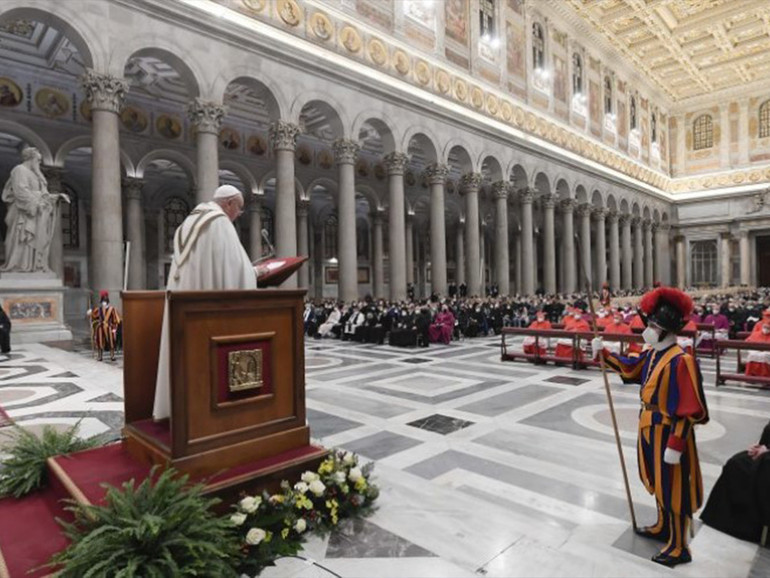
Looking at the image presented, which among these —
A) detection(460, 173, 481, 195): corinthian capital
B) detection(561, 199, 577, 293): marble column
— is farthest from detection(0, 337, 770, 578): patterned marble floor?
detection(561, 199, 577, 293): marble column

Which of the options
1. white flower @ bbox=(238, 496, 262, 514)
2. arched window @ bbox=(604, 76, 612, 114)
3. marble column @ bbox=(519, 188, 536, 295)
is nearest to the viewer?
white flower @ bbox=(238, 496, 262, 514)

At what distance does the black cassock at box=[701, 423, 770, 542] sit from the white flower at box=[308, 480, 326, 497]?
8.71 ft

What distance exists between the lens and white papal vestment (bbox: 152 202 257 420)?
3.13m

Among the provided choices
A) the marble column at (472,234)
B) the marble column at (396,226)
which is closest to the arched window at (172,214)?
the marble column at (396,226)

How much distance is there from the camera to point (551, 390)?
7.85 m

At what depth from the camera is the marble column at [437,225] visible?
70.6ft

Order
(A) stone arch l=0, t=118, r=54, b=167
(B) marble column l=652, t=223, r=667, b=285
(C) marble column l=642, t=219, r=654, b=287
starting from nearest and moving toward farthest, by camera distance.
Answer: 1. (A) stone arch l=0, t=118, r=54, b=167
2. (C) marble column l=642, t=219, r=654, b=287
3. (B) marble column l=652, t=223, r=667, b=285

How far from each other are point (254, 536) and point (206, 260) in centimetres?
170

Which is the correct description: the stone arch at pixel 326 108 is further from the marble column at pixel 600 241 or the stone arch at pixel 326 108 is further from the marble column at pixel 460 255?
the marble column at pixel 600 241

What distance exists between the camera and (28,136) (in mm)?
17141

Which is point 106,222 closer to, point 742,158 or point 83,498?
point 83,498

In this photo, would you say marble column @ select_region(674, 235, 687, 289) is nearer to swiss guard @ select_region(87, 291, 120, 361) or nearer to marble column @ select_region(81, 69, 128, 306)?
marble column @ select_region(81, 69, 128, 306)

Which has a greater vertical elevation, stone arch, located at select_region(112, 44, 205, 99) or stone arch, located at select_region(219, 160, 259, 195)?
stone arch, located at select_region(112, 44, 205, 99)

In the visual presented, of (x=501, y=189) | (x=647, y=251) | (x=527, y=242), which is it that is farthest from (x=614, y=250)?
(x=501, y=189)
